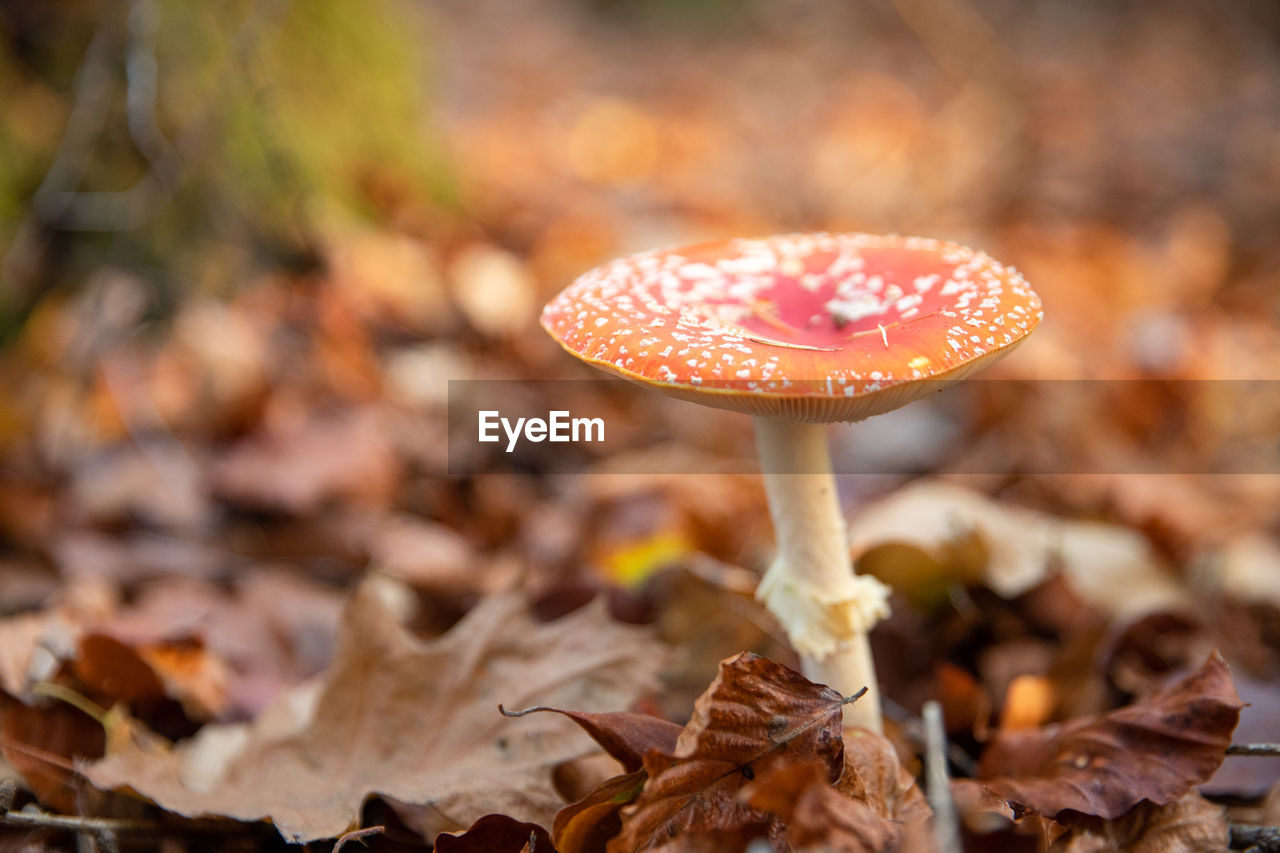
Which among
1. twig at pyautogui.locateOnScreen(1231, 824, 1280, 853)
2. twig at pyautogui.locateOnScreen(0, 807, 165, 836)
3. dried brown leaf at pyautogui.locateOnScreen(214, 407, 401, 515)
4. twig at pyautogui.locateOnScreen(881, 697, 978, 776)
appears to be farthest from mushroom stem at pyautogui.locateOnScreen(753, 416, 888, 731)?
dried brown leaf at pyautogui.locateOnScreen(214, 407, 401, 515)

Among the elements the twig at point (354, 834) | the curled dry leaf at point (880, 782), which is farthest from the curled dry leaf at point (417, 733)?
the curled dry leaf at point (880, 782)

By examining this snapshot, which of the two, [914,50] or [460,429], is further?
[914,50]

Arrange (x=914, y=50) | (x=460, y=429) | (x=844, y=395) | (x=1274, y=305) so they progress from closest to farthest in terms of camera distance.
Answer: (x=844, y=395)
(x=460, y=429)
(x=1274, y=305)
(x=914, y=50)

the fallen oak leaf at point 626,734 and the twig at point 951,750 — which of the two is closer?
the fallen oak leaf at point 626,734

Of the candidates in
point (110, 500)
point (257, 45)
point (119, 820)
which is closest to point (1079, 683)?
point (119, 820)

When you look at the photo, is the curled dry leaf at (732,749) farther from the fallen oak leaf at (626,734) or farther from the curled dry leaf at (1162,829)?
the curled dry leaf at (1162,829)

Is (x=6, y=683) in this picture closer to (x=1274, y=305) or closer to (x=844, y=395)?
(x=844, y=395)

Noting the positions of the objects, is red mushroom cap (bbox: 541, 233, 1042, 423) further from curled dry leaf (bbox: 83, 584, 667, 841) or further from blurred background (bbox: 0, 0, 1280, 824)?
blurred background (bbox: 0, 0, 1280, 824)
